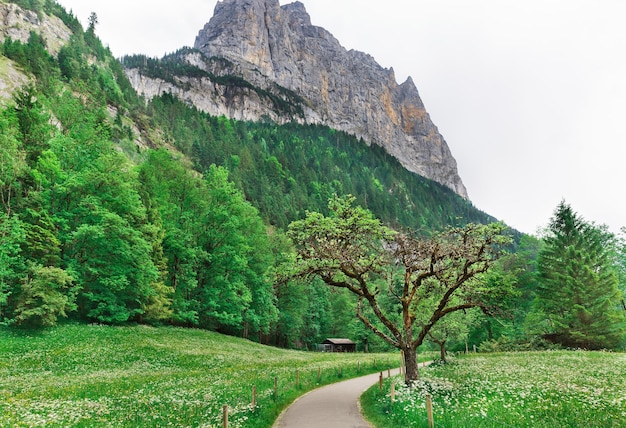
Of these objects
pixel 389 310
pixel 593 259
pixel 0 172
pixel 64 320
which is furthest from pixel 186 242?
pixel 593 259

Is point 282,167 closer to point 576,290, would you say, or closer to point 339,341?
point 339,341

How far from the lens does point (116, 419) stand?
12.0 metres

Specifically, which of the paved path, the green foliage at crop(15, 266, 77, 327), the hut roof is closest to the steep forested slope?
the green foliage at crop(15, 266, 77, 327)

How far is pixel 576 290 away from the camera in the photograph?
37469mm

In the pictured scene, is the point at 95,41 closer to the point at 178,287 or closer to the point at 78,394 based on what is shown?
the point at 178,287

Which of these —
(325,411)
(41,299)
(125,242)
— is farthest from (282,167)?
(325,411)

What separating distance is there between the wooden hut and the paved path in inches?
2026

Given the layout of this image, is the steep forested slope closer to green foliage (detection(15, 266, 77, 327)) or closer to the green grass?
green foliage (detection(15, 266, 77, 327))

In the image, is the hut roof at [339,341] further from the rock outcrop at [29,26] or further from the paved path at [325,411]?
the rock outcrop at [29,26]

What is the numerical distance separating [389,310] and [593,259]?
31.2 meters

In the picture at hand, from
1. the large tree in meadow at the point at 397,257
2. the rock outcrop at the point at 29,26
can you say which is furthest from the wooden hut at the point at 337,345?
the rock outcrop at the point at 29,26

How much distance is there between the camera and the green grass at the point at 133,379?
1245 centimetres

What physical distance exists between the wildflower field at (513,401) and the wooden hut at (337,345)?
5346 cm

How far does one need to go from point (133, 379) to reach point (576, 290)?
40431 millimetres
